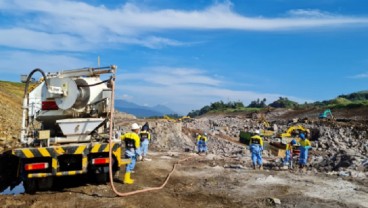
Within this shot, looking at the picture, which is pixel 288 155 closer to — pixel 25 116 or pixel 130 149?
pixel 130 149

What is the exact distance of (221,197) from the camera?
8.73m

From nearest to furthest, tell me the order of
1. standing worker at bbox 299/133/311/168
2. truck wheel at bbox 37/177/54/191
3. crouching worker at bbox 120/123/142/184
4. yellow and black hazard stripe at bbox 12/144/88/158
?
1. yellow and black hazard stripe at bbox 12/144/88/158
2. truck wheel at bbox 37/177/54/191
3. crouching worker at bbox 120/123/142/184
4. standing worker at bbox 299/133/311/168

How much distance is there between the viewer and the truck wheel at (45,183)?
8938mm

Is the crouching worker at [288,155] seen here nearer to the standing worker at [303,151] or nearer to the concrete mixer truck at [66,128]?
the standing worker at [303,151]

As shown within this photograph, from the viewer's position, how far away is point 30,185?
8.84 m

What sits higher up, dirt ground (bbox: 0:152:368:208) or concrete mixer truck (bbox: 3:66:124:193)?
concrete mixer truck (bbox: 3:66:124:193)

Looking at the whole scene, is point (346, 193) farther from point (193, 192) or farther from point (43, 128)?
point (43, 128)

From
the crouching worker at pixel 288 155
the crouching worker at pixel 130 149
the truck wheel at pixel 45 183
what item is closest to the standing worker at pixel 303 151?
the crouching worker at pixel 288 155

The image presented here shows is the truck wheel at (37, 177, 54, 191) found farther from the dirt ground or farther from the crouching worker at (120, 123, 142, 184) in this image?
the crouching worker at (120, 123, 142, 184)

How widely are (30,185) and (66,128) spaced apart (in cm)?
151

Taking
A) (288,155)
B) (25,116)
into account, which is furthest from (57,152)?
(288,155)

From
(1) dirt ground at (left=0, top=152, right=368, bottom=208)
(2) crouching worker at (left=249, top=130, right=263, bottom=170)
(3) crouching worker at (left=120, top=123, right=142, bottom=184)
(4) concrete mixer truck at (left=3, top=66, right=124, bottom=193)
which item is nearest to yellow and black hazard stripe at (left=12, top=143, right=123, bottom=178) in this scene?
(4) concrete mixer truck at (left=3, top=66, right=124, bottom=193)

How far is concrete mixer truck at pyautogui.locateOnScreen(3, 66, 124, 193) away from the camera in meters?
8.73

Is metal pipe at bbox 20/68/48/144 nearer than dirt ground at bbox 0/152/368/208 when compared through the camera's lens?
No
